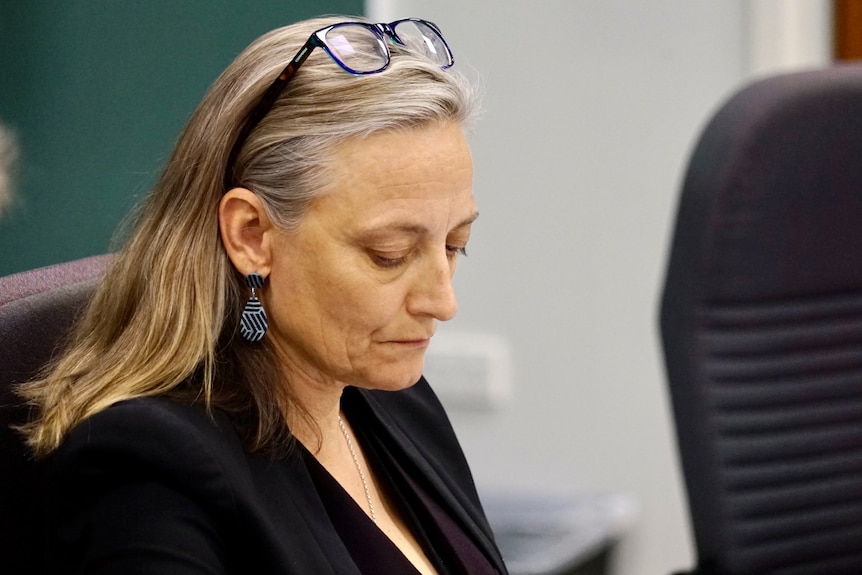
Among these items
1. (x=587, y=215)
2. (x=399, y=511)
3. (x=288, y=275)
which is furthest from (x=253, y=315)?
(x=587, y=215)

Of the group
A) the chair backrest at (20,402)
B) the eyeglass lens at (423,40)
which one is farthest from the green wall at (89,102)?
the eyeglass lens at (423,40)

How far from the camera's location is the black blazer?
907 mm

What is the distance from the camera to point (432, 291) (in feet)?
3.64

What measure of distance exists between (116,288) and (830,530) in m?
1.11

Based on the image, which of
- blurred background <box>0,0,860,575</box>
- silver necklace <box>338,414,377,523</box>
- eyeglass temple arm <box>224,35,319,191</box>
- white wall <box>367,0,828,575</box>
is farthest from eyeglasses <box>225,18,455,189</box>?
white wall <box>367,0,828,575</box>

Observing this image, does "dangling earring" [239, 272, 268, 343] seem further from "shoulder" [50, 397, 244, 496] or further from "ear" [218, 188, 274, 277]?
"shoulder" [50, 397, 244, 496]

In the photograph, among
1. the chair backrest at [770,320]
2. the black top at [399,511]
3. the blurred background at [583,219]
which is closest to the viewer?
the black top at [399,511]

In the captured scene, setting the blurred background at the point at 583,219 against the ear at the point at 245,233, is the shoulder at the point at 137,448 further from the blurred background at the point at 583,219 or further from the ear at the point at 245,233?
the blurred background at the point at 583,219

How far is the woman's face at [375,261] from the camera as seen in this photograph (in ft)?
3.49

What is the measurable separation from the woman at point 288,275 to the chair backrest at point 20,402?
0.09 ft

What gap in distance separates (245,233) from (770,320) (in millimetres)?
866

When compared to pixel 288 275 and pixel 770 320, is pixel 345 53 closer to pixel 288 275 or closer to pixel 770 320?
pixel 288 275

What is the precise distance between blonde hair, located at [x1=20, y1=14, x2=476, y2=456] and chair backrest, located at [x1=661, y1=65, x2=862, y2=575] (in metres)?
0.61

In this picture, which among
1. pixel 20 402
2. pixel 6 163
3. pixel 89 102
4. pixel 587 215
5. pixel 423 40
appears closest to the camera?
pixel 20 402
